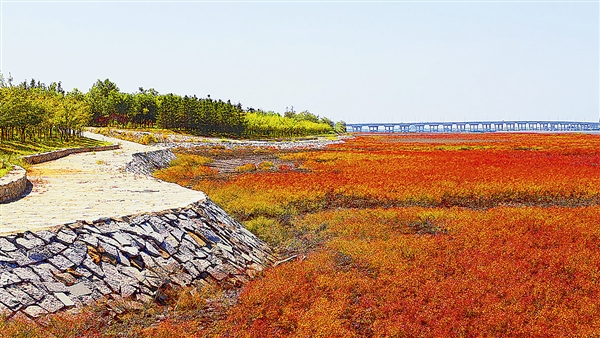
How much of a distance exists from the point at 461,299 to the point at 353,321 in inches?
83.9

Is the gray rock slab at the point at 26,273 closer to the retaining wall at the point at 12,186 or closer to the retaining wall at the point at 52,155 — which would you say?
the retaining wall at the point at 12,186

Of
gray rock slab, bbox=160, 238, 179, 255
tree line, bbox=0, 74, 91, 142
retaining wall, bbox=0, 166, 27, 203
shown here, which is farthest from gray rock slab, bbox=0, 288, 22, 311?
tree line, bbox=0, 74, 91, 142

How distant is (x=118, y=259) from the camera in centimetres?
985

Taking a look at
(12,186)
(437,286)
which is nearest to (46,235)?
(12,186)

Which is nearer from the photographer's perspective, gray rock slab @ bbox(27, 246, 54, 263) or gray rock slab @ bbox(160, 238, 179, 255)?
gray rock slab @ bbox(27, 246, 54, 263)

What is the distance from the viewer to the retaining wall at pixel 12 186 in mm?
13930

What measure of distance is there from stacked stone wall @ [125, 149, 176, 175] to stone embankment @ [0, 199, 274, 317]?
14.0m

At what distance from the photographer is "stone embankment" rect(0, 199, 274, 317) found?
847 centimetres

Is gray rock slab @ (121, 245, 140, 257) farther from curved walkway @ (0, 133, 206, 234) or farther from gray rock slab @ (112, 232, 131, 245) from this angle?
curved walkway @ (0, 133, 206, 234)

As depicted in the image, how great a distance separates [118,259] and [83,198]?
514 cm

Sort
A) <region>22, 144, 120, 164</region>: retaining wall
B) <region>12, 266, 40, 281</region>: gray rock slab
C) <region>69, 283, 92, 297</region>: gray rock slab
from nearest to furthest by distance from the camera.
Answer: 1. <region>12, 266, 40, 281</region>: gray rock slab
2. <region>69, 283, 92, 297</region>: gray rock slab
3. <region>22, 144, 120, 164</region>: retaining wall

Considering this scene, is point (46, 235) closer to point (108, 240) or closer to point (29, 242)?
point (29, 242)

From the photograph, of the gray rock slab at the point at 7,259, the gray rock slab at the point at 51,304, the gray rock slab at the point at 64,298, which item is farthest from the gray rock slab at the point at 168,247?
the gray rock slab at the point at 7,259

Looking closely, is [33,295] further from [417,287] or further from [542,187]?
[542,187]
